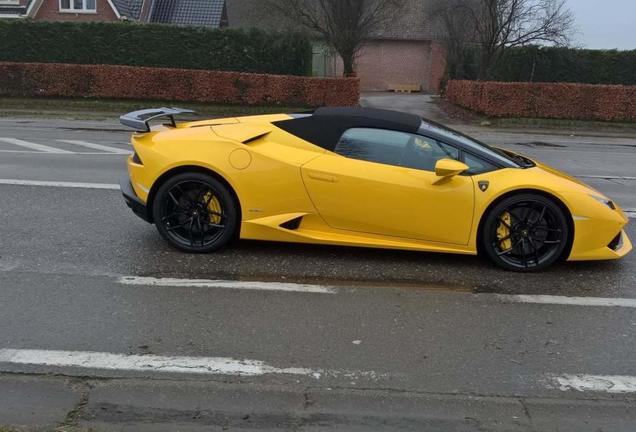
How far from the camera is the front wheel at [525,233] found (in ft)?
16.4

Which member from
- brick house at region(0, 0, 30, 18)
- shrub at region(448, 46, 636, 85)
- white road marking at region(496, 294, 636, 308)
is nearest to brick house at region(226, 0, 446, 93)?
shrub at region(448, 46, 636, 85)

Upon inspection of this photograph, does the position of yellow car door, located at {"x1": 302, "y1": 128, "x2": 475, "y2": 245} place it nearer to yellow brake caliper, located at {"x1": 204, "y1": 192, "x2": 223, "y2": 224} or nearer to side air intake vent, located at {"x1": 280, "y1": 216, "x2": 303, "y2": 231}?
side air intake vent, located at {"x1": 280, "y1": 216, "x2": 303, "y2": 231}

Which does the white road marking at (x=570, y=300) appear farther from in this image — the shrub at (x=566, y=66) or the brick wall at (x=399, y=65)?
the brick wall at (x=399, y=65)

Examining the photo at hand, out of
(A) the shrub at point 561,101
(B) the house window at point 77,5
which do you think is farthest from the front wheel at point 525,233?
(B) the house window at point 77,5

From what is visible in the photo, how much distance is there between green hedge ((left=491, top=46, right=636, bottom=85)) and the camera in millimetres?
23906

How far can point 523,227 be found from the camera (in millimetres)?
5086

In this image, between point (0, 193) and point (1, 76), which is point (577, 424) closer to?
point (0, 193)

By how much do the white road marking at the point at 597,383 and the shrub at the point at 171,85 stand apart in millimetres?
19399

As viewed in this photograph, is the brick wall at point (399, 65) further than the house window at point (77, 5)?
Yes

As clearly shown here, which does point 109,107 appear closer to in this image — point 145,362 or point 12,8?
point 12,8

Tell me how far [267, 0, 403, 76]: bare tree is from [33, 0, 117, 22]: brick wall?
11.6 meters

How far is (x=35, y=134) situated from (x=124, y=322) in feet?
38.2

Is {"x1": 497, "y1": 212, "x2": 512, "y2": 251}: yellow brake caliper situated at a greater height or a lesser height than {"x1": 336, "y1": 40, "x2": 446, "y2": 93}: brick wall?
lesser

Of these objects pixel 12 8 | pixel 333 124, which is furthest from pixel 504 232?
pixel 12 8
